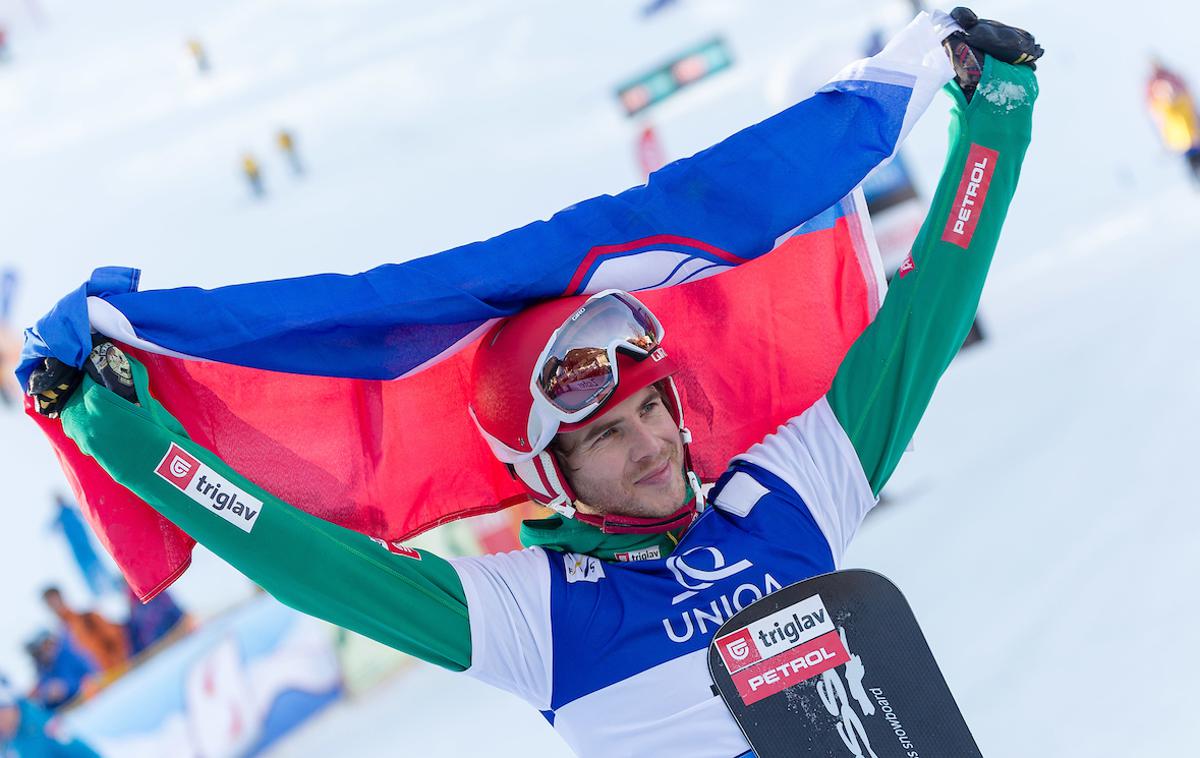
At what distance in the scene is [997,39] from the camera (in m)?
2.71

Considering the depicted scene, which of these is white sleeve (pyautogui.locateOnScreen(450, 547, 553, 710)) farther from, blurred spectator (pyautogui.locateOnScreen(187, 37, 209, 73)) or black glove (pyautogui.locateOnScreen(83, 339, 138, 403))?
blurred spectator (pyautogui.locateOnScreen(187, 37, 209, 73))

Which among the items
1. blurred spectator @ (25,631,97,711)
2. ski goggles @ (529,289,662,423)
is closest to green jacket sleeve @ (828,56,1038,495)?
ski goggles @ (529,289,662,423)

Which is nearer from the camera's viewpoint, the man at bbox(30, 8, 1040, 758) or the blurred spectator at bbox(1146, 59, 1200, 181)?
the man at bbox(30, 8, 1040, 758)

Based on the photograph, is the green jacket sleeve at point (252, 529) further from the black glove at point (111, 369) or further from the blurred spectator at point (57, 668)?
the blurred spectator at point (57, 668)

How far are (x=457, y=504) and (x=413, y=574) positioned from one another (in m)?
0.60

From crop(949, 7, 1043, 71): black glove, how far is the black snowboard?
1.17 m

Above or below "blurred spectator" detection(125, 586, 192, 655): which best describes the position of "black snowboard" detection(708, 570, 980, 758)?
above

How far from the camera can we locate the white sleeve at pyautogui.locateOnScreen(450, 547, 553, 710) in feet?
7.64

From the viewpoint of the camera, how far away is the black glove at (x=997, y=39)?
272 centimetres

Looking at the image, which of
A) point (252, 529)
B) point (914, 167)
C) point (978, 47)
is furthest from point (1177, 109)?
point (252, 529)

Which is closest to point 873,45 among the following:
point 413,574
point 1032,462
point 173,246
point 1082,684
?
point 1032,462

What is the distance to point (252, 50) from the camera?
15.9 metres

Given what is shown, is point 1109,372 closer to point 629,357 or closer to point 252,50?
point 629,357

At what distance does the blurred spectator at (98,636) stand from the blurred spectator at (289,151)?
315 inches
